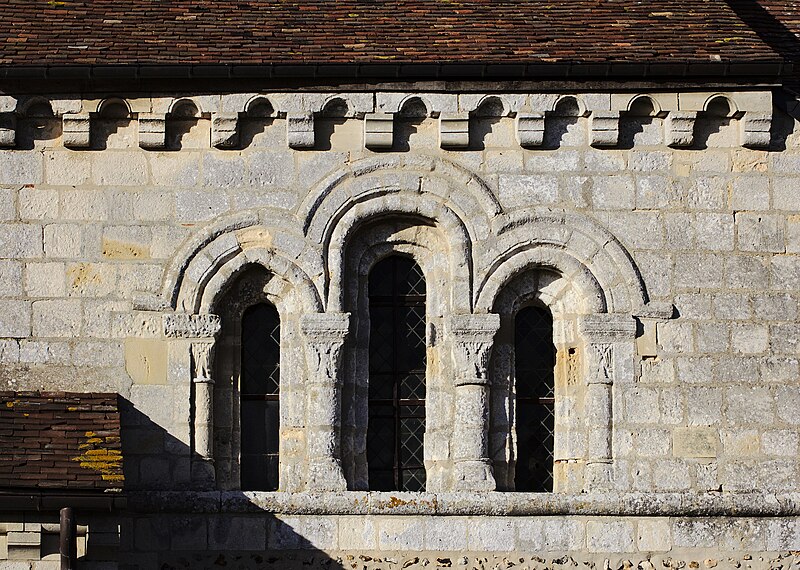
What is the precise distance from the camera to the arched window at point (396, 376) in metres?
12.2

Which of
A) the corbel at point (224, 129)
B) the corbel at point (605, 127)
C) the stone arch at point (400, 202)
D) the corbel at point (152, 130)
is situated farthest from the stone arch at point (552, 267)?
the corbel at point (152, 130)

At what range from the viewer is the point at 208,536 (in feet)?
38.3

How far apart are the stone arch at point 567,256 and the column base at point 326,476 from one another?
158cm

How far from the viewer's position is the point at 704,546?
11727mm

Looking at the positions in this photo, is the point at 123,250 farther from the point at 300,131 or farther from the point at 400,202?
the point at 400,202

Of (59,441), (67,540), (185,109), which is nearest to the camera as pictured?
(67,540)

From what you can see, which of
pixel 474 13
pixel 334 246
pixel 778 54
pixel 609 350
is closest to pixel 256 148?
pixel 334 246

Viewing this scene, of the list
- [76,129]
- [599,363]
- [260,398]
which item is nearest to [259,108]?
[76,129]

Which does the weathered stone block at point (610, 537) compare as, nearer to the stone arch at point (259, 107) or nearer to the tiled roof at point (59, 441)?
the tiled roof at point (59, 441)

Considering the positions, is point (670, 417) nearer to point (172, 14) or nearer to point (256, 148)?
point (256, 148)

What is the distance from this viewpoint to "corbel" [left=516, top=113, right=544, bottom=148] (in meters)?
12.1

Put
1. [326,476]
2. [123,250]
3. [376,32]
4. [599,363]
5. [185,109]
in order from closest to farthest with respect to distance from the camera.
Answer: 1. [326,476]
2. [599,363]
3. [123,250]
4. [185,109]
5. [376,32]

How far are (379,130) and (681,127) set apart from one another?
225 cm

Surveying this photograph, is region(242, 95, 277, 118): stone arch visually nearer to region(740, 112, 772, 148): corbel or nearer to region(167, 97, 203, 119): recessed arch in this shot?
region(167, 97, 203, 119): recessed arch
